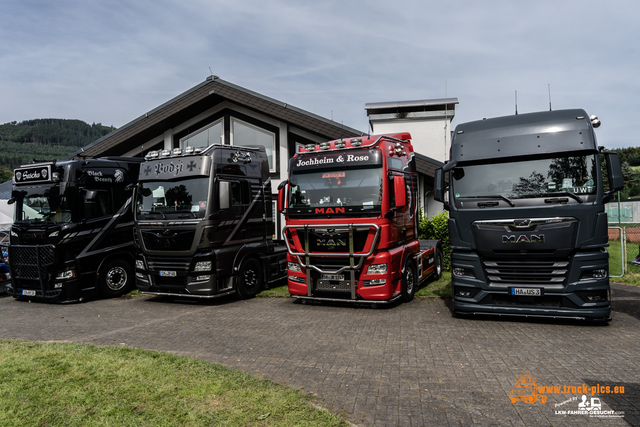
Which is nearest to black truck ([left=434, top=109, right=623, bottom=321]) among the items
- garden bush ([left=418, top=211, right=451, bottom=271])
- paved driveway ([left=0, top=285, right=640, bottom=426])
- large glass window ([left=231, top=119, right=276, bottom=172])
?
paved driveway ([left=0, top=285, right=640, bottom=426])

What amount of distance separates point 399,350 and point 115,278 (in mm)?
8147

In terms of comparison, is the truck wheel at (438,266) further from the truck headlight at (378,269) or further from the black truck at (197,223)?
the black truck at (197,223)

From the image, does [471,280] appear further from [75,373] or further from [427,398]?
[75,373]

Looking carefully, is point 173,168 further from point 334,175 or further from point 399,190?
point 399,190

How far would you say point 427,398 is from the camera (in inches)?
171

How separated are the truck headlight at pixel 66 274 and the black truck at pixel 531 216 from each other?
8.51 meters

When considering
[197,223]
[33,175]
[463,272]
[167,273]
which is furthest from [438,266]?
Answer: [33,175]

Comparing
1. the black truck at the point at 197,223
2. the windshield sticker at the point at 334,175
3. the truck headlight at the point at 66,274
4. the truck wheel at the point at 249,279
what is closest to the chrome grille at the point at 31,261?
the truck headlight at the point at 66,274

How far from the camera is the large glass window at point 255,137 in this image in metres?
16.2

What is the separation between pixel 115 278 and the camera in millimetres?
11109

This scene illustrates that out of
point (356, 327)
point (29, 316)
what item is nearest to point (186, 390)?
point (356, 327)

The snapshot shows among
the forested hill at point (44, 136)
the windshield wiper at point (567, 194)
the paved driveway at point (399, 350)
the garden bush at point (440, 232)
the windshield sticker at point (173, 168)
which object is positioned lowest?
the paved driveway at point (399, 350)

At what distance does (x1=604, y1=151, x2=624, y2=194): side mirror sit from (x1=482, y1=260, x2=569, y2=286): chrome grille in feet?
4.39

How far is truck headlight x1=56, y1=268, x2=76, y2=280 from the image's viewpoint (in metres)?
10.2
